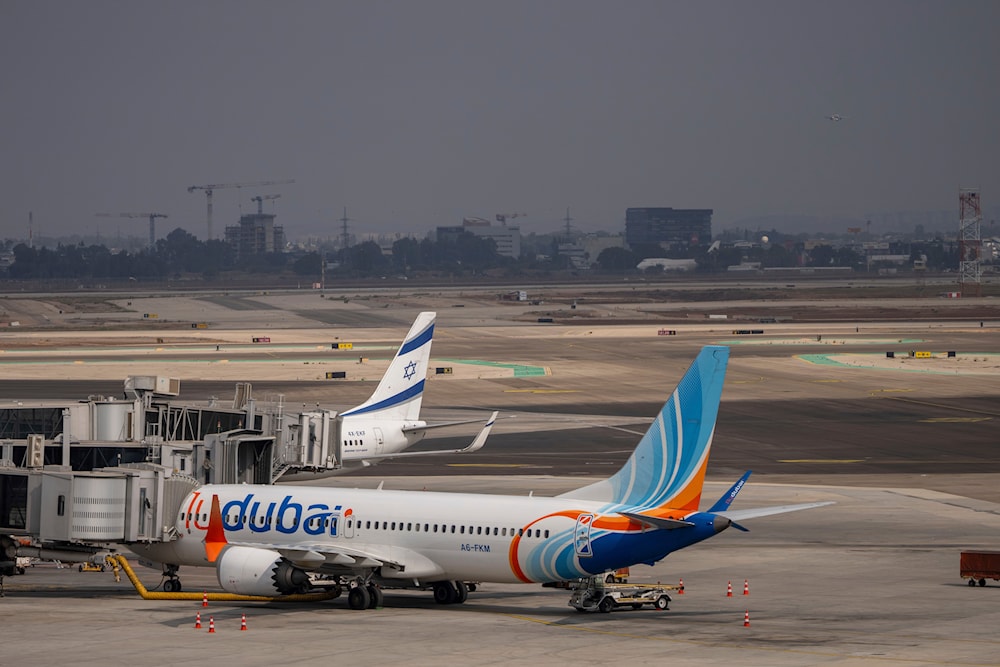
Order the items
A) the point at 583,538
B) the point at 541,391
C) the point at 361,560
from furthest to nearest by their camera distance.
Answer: the point at 541,391 < the point at 361,560 < the point at 583,538

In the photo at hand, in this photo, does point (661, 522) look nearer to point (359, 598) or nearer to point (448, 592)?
point (448, 592)

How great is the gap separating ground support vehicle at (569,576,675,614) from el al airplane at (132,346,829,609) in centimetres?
107

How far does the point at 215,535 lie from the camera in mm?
45469

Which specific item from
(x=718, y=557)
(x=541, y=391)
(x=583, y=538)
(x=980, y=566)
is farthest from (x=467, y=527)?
(x=541, y=391)

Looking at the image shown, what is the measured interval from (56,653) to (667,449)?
1711 centimetres

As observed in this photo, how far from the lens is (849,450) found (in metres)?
85.2

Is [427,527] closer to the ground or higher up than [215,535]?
higher up

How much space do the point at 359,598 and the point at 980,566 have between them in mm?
19906

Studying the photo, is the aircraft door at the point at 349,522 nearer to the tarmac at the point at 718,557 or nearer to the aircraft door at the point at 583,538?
the tarmac at the point at 718,557

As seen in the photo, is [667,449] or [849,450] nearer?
[667,449]

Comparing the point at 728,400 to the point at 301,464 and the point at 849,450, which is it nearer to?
the point at 849,450

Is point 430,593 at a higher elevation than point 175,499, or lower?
A: lower

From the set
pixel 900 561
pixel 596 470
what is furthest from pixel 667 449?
pixel 596 470

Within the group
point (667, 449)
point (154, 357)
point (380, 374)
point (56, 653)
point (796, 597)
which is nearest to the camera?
point (56, 653)
